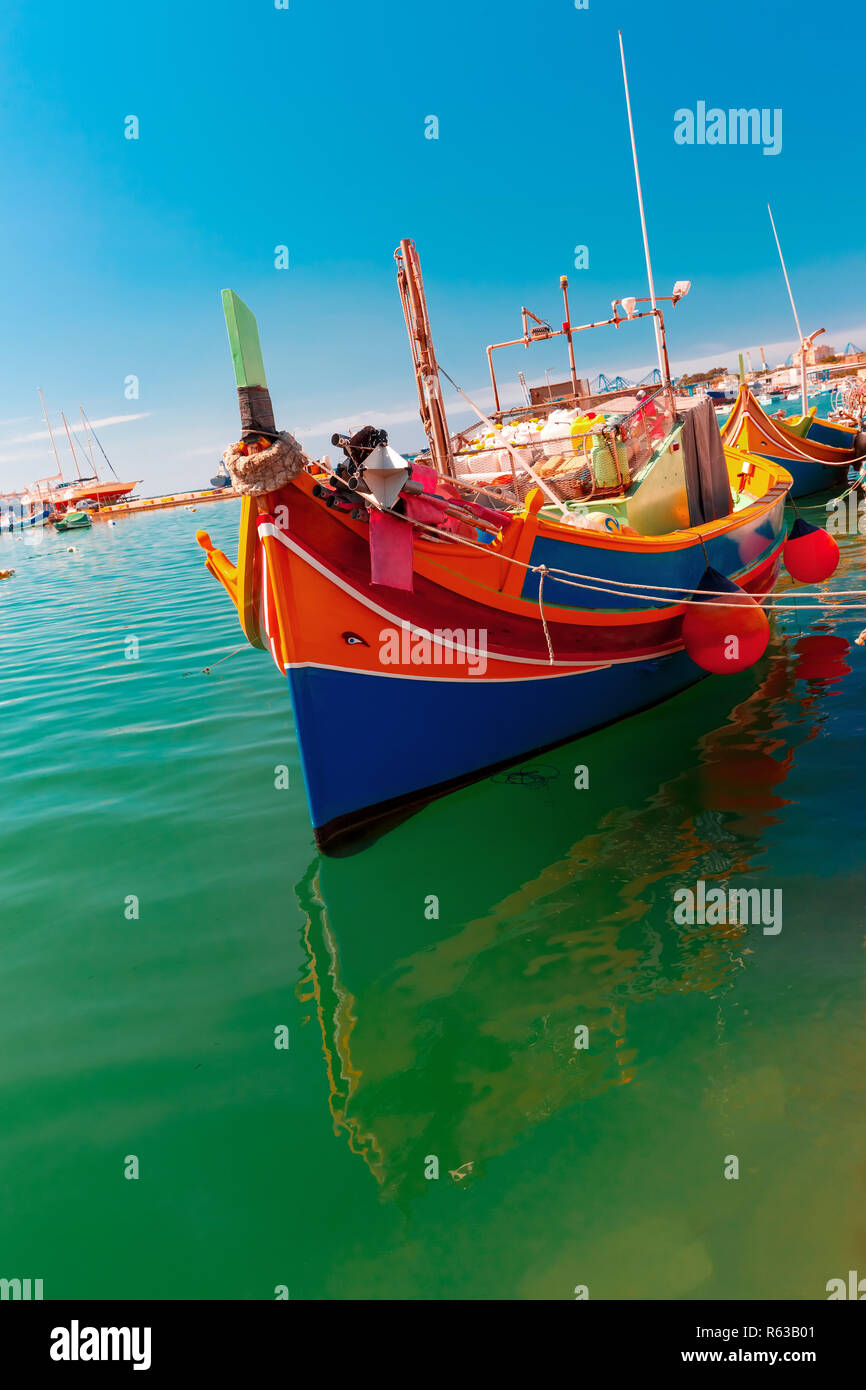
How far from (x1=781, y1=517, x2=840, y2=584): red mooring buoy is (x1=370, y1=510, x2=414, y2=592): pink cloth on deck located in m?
8.12

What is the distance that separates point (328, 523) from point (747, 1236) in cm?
437

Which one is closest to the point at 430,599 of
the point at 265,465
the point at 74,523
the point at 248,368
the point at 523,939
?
the point at 265,465

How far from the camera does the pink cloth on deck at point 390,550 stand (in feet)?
16.4

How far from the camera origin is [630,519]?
27.8ft

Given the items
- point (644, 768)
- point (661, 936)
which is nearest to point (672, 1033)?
point (661, 936)

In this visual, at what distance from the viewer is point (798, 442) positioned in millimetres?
21328

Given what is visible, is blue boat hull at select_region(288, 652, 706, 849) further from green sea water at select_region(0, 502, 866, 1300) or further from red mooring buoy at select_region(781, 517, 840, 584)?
red mooring buoy at select_region(781, 517, 840, 584)

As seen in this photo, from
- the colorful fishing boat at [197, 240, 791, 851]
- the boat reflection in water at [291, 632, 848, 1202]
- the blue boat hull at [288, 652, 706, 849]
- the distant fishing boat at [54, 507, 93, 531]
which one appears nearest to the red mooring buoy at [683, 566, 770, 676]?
the colorful fishing boat at [197, 240, 791, 851]

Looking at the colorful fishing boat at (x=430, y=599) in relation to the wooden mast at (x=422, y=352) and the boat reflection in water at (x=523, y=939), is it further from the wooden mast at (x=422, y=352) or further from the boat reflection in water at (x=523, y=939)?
the boat reflection in water at (x=523, y=939)

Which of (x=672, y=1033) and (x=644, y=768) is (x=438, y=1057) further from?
(x=644, y=768)

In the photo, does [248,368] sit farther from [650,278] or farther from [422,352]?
[650,278]

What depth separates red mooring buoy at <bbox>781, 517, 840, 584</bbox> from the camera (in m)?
10.9

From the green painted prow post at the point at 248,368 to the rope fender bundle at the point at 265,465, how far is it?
0.10 meters
